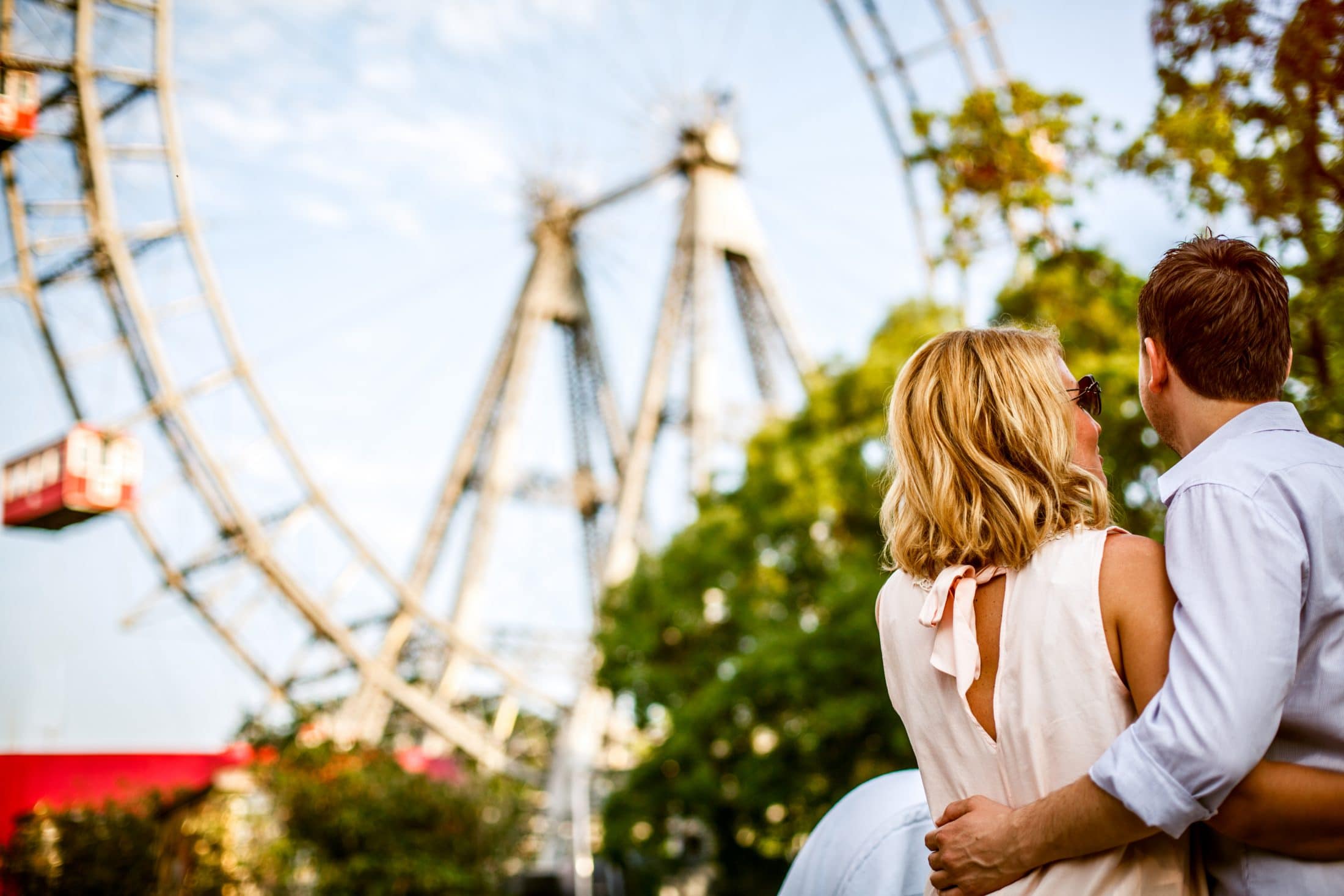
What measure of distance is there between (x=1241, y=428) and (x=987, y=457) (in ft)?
1.13

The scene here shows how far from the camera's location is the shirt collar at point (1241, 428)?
59.7 inches

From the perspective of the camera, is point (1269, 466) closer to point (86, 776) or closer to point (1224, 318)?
point (1224, 318)

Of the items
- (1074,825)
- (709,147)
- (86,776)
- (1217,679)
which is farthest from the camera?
(709,147)

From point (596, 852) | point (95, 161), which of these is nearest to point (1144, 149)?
point (596, 852)

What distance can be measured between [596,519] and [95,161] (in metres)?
12.5

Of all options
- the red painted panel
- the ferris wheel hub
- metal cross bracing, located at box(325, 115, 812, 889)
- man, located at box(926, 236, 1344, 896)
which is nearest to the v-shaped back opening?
man, located at box(926, 236, 1344, 896)

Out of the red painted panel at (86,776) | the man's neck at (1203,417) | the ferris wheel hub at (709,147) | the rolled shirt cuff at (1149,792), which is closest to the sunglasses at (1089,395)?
the man's neck at (1203,417)

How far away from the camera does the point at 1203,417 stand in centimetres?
161

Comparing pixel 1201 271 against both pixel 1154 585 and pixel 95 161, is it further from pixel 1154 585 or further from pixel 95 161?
pixel 95 161

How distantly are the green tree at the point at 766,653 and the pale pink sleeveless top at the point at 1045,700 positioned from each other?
8.43 meters

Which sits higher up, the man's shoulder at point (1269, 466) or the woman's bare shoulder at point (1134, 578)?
the man's shoulder at point (1269, 466)

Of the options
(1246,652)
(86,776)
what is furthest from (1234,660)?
(86,776)

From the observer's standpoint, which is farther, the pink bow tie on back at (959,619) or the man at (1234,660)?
the pink bow tie on back at (959,619)

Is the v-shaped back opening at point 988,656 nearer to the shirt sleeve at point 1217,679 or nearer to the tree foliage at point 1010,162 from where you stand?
the shirt sleeve at point 1217,679
